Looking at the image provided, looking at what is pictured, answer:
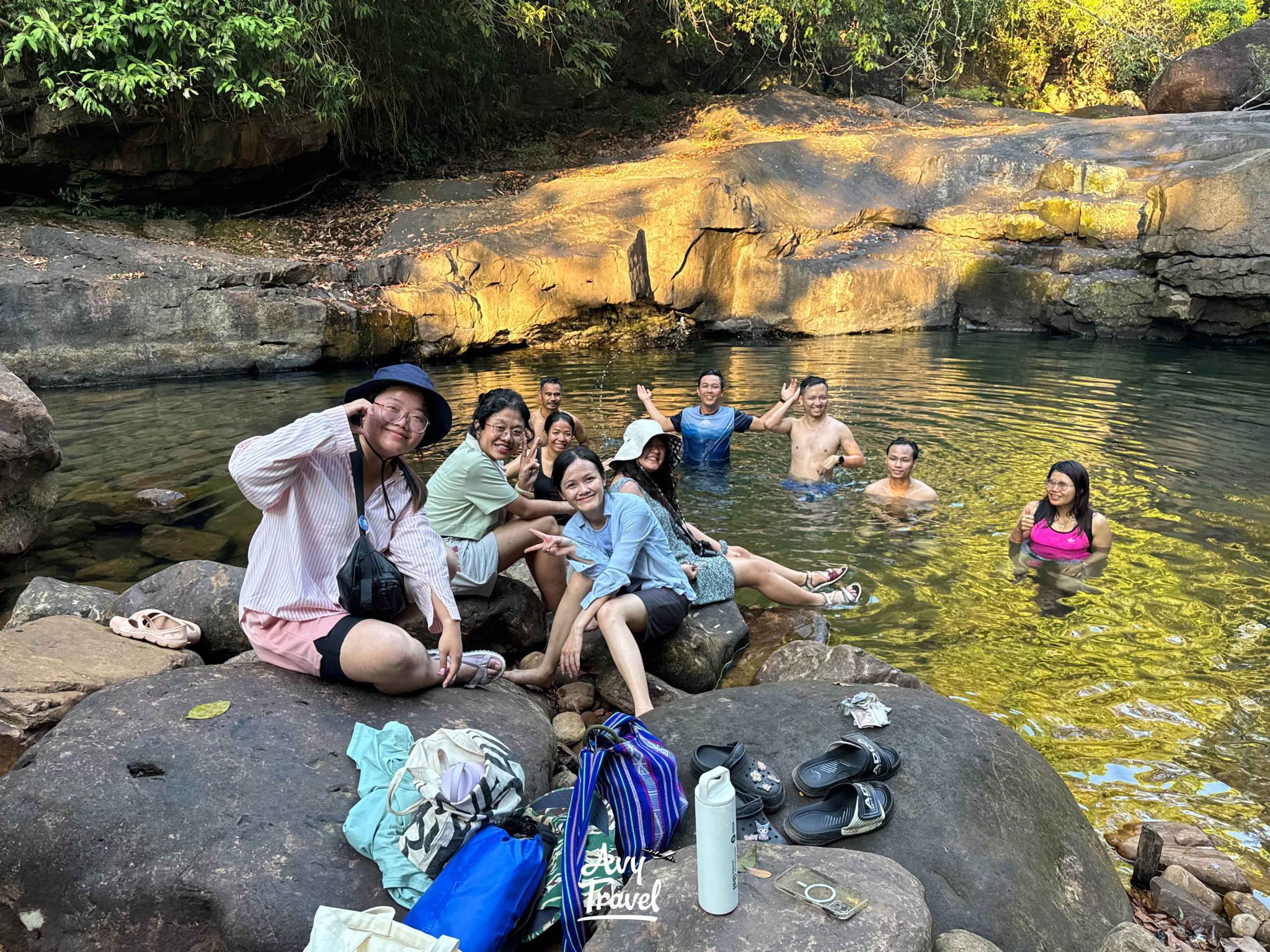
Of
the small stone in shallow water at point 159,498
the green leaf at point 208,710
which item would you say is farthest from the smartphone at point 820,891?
the small stone in shallow water at point 159,498

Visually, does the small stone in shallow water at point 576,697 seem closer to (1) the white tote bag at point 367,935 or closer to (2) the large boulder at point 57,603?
(1) the white tote bag at point 367,935

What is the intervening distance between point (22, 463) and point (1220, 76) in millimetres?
26295

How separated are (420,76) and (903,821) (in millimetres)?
21579

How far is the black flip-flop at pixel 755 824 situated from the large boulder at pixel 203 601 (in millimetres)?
2910

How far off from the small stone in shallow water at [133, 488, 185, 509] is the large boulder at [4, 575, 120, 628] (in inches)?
124

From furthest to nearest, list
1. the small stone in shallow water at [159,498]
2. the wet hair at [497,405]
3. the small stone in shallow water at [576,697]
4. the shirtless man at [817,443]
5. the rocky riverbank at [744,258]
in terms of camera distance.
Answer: the rocky riverbank at [744,258] → the shirtless man at [817,443] → the small stone in shallow water at [159,498] → the wet hair at [497,405] → the small stone in shallow water at [576,697]

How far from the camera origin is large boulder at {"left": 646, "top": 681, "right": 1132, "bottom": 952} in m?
3.05

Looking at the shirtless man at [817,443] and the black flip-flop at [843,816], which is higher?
the black flip-flop at [843,816]

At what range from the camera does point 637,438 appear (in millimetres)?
5738

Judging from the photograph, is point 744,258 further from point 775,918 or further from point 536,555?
point 775,918

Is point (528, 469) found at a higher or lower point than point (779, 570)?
higher

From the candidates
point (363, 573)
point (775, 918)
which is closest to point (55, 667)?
point (363, 573)

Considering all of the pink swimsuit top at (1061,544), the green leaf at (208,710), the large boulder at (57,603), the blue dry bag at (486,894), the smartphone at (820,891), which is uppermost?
the smartphone at (820,891)

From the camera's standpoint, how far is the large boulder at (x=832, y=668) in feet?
15.4
